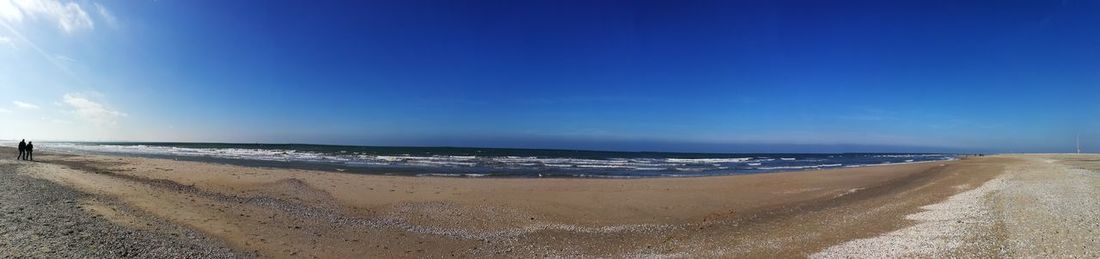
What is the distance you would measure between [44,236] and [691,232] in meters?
12.1


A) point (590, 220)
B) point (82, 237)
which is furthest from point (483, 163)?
point (82, 237)

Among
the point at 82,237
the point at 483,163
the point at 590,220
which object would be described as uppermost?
the point at 483,163

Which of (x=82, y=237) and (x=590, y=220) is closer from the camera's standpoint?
(x=82, y=237)

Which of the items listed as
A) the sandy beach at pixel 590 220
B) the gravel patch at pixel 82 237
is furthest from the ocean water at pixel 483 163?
the gravel patch at pixel 82 237

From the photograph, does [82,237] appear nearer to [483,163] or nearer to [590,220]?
[590,220]

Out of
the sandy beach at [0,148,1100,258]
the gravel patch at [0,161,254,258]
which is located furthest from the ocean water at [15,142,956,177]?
the gravel patch at [0,161,254,258]

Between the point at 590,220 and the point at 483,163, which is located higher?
the point at 483,163

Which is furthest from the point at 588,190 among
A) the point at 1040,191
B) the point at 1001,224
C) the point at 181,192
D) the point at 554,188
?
the point at 1040,191

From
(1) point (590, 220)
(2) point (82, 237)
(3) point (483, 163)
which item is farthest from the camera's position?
(3) point (483, 163)

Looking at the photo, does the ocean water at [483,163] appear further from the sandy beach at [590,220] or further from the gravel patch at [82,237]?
the gravel patch at [82,237]

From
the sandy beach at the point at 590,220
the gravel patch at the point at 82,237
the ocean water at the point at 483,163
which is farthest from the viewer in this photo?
the ocean water at the point at 483,163

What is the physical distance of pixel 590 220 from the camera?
38.6 ft

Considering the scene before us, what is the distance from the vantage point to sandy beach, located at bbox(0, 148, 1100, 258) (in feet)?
27.9

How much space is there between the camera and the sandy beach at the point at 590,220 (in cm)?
851
